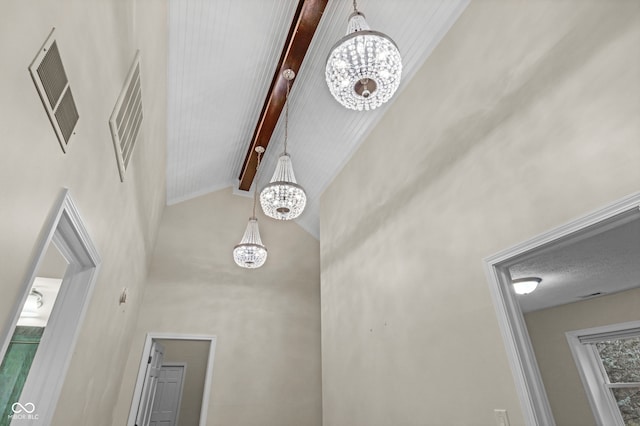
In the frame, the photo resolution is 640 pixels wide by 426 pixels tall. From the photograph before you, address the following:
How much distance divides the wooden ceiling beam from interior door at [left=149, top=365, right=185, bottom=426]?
4.55 metres

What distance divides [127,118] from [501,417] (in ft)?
9.19

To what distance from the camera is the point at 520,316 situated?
1.99 metres

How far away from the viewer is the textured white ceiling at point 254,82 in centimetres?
294

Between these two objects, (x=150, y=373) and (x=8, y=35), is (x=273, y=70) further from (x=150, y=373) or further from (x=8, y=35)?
(x=150, y=373)

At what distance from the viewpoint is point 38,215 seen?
1.23 m

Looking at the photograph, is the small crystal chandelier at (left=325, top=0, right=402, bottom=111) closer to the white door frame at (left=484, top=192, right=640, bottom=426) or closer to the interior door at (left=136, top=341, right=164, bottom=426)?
the white door frame at (left=484, top=192, right=640, bottom=426)

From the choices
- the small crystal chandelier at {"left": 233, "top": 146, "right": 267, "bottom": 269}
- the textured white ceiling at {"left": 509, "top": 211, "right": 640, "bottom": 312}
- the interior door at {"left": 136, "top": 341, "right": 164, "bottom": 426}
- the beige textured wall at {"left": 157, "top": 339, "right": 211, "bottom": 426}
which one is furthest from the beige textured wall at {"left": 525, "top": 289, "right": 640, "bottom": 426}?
the beige textured wall at {"left": 157, "top": 339, "right": 211, "bottom": 426}

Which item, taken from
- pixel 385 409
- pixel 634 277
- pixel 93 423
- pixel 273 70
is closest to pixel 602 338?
pixel 634 277

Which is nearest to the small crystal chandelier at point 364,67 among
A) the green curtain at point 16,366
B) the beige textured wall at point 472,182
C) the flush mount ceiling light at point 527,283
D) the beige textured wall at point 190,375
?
the beige textured wall at point 472,182

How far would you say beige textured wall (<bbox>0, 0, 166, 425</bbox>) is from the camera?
0.98 m

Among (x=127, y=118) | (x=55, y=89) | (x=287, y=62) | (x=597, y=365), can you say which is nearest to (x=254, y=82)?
(x=287, y=62)

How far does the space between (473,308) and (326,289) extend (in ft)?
8.47

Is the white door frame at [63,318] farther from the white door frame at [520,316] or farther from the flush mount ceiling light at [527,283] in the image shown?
the flush mount ceiling light at [527,283]

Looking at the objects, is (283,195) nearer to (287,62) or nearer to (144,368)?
(287,62)
